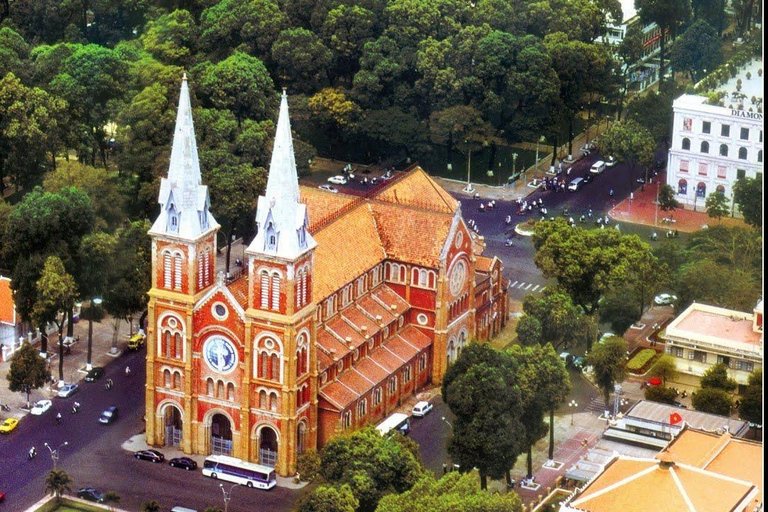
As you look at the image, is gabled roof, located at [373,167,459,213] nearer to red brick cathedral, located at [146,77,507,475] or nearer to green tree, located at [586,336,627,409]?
red brick cathedral, located at [146,77,507,475]

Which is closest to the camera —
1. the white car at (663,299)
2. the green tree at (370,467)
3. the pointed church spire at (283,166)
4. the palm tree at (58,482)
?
the green tree at (370,467)

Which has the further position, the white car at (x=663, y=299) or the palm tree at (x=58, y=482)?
the white car at (x=663, y=299)

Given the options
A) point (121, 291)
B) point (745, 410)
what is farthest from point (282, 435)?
point (745, 410)

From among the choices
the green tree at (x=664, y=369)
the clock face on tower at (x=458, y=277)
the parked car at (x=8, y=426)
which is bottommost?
the parked car at (x=8, y=426)

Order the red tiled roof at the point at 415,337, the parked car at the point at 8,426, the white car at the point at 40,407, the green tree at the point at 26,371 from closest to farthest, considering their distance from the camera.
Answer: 1. the parked car at the point at 8,426
2. the green tree at the point at 26,371
3. the white car at the point at 40,407
4. the red tiled roof at the point at 415,337

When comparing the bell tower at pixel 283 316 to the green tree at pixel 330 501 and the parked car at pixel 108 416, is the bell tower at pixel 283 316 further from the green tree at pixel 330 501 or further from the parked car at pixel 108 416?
the parked car at pixel 108 416

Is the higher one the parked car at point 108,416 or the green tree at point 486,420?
the green tree at point 486,420

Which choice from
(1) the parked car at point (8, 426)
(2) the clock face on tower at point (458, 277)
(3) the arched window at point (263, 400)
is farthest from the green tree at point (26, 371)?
(2) the clock face on tower at point (458, 277)
